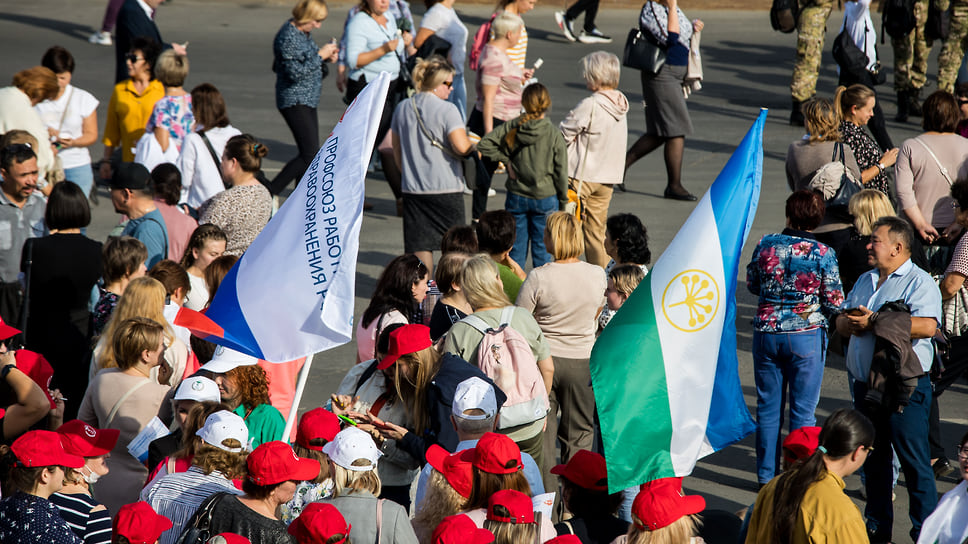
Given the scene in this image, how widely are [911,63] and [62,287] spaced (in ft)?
38.7

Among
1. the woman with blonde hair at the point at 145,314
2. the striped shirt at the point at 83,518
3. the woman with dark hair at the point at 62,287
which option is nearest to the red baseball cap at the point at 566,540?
the striped shirt at the point at 83,518

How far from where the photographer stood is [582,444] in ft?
21.7

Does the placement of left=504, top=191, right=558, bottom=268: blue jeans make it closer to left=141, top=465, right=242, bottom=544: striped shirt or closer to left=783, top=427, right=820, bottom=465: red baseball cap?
left=783, top=427, right=820, bottom=465: red baseball cap

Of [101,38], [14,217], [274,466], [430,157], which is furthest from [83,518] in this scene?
[101,38]

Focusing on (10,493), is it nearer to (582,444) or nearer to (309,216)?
(309,216)

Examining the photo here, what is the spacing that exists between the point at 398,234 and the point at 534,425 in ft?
18.3

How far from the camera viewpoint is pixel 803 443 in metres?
4.70

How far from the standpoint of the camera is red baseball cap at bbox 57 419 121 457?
14.8 ft

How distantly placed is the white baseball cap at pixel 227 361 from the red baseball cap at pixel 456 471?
124 centimetres

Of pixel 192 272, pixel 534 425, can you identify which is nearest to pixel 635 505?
pixel 534 425

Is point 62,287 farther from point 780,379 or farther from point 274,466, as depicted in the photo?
point 780,379

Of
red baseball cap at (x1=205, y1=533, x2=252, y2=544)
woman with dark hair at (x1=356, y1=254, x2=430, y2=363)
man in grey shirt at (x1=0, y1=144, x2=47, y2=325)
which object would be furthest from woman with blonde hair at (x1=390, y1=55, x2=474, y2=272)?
red baseball cap at (x1=205, y1=533, x2=252, y2=544)

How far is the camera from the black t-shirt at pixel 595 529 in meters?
4.38

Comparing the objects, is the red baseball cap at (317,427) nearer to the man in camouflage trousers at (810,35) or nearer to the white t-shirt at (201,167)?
the white t-shirt at (201,167)
